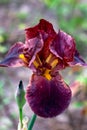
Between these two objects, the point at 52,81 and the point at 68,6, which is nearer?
the point at 52,81

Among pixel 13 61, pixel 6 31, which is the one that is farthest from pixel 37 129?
pixel 13 61

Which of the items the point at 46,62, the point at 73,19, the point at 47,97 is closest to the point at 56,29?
the point at 73,19

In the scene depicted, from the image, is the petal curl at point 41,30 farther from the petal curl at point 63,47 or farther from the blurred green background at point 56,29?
the blurred green background at point 56,29

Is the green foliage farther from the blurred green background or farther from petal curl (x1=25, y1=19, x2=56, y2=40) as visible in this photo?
petal curl (x1=25, y1=19, x2=56, y2=40)

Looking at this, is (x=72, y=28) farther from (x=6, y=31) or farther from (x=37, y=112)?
(x=37, y=112)

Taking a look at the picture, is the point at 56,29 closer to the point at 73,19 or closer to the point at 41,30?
the point at 73,19

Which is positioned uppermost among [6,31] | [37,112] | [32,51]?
[32,51]

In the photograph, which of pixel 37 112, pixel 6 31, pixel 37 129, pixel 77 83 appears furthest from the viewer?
pixel 6 31

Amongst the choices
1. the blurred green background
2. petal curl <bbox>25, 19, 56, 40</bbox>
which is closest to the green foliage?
the blurred green background
